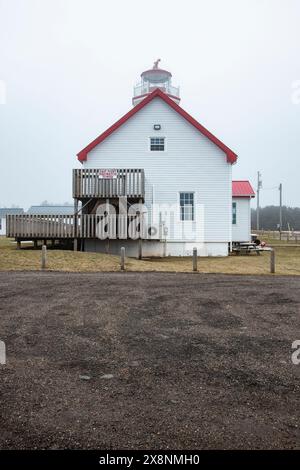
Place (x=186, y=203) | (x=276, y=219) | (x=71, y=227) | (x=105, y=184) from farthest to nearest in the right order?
(x=276, y=219), (x=186, y=203), (x=71, y=227), (x=105, y=184)


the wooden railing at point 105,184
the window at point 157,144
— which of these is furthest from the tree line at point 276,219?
the wooden railing at point 105,184

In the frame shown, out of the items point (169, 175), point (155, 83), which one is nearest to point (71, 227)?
point (169, 175)

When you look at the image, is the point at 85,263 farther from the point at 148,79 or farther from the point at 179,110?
the point at 148,79

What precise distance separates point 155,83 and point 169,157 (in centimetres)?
1512

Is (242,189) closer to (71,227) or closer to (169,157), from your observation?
(169,157)

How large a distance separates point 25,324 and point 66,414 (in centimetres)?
363

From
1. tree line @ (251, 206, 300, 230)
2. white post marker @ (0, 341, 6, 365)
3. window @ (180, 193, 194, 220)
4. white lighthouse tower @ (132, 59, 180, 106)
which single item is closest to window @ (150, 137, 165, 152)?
window @ (180, 193, 194, 220)

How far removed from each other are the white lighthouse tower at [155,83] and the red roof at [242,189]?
996cm

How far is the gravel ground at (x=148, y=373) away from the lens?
11.7 feet

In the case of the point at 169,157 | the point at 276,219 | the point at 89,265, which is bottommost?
the point at 89,265

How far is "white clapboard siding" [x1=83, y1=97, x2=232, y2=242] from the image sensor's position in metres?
23.4

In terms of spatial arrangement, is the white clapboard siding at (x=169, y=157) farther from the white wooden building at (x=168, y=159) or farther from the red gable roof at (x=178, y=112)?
the red gable roof at (x=178, y=112)

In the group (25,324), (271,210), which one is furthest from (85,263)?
(271,210)

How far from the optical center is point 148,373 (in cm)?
497
